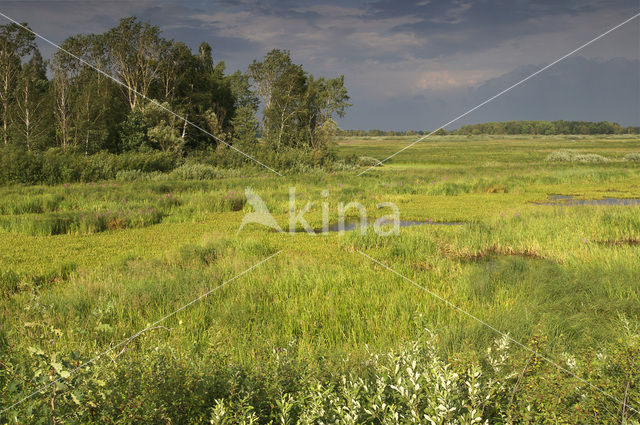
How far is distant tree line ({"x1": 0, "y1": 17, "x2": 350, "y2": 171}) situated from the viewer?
28688 mm

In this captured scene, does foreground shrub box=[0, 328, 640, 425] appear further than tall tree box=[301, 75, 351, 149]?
No

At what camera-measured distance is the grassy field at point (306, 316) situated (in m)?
2.65

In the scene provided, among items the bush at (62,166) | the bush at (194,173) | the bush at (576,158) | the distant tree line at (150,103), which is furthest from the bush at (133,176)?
the bush at (576,158)

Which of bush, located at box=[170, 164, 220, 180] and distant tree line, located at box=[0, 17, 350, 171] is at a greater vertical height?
distant tree line, located at box=[0, 17, 350, 171]

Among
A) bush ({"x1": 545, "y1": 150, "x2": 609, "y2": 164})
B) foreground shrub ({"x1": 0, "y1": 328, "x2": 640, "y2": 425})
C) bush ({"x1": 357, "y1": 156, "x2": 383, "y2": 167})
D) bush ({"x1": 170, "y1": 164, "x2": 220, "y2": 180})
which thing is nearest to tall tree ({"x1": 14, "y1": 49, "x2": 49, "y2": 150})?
bush ({"x1": 170, "y1": 164, "x2": 220, "y2": 180})

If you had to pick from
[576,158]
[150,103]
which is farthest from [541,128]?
[150,103]

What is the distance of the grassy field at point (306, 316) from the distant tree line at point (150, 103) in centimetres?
1737

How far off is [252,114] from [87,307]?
33316 mm

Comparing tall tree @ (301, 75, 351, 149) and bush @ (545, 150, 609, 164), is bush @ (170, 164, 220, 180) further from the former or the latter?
bush @ (545, 150, 609, 164)

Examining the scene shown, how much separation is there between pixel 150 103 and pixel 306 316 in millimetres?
31241

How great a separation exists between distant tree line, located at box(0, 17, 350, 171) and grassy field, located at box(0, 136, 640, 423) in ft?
57.0

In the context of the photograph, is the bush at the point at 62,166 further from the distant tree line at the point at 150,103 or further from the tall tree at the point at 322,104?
the tall tree at the point at 322,104

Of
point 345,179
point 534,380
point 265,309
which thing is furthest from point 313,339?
point 345,179

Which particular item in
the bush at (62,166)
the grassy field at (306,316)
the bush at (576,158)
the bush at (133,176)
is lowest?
the grassy field at (306,316)
